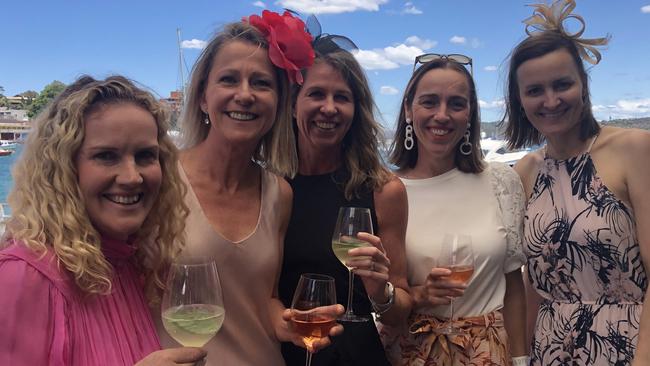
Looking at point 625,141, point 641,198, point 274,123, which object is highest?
point 274,123

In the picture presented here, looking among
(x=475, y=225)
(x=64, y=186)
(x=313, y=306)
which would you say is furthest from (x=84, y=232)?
(x=475, y=225)

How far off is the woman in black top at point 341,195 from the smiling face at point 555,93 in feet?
3.09

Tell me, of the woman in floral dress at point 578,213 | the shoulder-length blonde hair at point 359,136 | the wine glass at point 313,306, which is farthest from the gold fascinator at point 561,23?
the wine glass at point 313,306

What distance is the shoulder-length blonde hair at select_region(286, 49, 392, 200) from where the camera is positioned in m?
2.65

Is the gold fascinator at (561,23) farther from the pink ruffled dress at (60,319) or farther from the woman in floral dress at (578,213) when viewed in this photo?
the pink ruffled dress at (60,319)

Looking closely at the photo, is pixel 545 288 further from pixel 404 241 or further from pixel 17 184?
pixel 17 184

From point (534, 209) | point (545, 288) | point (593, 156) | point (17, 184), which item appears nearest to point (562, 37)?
point (593, 156)

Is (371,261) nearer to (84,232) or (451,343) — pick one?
(451,343)

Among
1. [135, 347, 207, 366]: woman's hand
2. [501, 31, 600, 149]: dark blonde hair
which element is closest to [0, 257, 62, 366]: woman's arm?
[135, 347, 207, 366]: woman's hand

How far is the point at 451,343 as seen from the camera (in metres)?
2.60

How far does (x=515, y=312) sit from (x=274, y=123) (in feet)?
5.76

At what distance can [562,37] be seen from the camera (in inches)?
116

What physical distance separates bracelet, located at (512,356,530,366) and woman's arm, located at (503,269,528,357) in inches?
0.7

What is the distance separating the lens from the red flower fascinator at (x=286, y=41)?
2.30 metres
